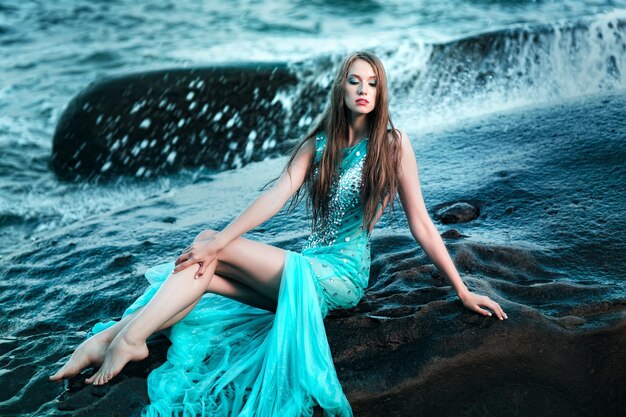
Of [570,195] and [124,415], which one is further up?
[570,195]

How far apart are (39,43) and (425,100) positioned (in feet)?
30.1

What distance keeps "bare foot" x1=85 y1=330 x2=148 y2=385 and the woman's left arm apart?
1448 mm

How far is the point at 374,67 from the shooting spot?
3.52 m

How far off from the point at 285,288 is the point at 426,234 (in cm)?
74

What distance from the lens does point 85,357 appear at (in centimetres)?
351

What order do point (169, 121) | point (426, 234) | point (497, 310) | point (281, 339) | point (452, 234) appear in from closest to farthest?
1. point (281, 339)
2. point (497, 310)
3. point (426, 234)
4. point (452, 234)
5. point (169, 121)

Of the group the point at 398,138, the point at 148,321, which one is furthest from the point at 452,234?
the point at 148,321

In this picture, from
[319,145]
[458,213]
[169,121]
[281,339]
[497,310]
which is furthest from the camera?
[169,121]

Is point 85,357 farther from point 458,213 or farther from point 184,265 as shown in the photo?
point 458,213

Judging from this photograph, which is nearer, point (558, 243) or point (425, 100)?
point (558, 243)

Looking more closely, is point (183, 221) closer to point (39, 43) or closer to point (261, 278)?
point (261, 278)

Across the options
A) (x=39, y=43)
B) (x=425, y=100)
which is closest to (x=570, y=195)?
(x=425, y=100)

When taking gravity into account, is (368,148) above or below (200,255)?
above

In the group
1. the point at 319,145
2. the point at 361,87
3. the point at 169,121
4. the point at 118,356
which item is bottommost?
the point at 169,121
